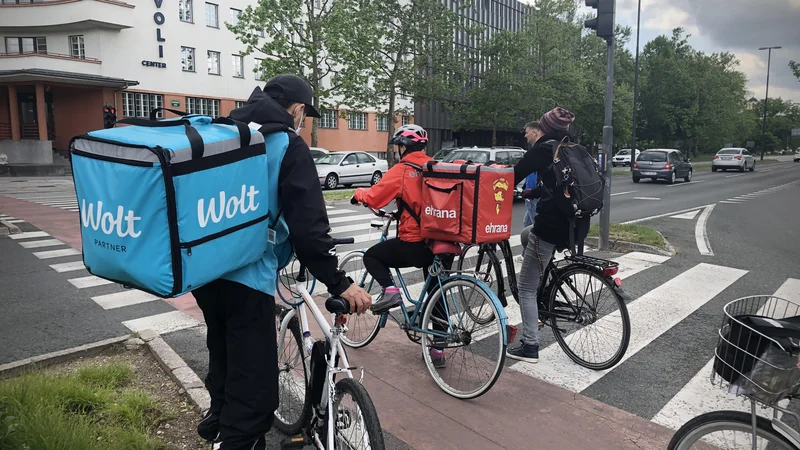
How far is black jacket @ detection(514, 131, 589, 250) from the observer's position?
14.5ft

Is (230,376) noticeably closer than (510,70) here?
Yes

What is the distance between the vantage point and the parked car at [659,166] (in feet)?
89.2

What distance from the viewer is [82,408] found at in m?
3.42

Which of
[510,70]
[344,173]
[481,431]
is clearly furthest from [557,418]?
[510,70]

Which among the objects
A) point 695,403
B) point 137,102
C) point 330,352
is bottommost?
point 695,403

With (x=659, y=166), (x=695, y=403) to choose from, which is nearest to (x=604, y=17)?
(x=695, y=403)

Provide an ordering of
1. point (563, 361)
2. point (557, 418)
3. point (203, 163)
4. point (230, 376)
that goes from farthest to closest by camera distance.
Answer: point (563, 361) → point (557, 418) → point (230, 376) → point (203, 163)

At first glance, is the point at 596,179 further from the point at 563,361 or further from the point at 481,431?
the point at 481,431

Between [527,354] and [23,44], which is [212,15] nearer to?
[23,44]

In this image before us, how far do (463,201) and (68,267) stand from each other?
21.9 ft

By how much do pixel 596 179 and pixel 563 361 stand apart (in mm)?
1553

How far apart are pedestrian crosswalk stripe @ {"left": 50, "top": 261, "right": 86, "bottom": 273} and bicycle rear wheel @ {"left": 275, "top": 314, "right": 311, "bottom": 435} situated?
5902 mm

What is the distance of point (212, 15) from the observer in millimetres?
36500

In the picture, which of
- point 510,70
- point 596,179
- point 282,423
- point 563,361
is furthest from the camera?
point 510,70
